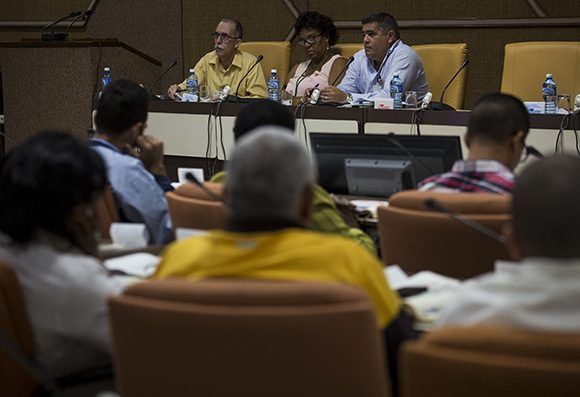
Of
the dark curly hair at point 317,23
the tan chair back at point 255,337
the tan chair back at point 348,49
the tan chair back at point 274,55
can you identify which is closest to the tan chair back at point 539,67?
the tan chair back at point 348,49

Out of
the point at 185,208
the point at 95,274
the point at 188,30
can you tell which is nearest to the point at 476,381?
the point at 95,274

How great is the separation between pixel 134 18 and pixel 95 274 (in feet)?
22.9

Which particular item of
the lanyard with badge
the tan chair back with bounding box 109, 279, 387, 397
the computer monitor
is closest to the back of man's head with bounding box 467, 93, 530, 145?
the computer monitor

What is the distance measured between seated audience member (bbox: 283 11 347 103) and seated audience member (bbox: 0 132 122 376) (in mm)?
4794

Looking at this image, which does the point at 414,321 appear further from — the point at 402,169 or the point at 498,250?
the point at 402,169

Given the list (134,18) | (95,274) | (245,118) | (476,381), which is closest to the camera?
(476,381)

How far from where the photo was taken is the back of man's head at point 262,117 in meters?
3.35

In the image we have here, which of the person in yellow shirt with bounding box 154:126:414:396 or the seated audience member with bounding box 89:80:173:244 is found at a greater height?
the person in yellow shirt with bounding box 154:126:414:396

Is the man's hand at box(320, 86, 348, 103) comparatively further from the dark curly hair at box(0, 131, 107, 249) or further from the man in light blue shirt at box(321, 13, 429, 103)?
the dark curly hair at box(0, 131, 107, 249)

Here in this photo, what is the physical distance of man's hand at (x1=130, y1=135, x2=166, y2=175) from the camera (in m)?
4.09

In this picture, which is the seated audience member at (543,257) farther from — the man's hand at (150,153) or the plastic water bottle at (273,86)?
the plastic water bottle at (273,86)

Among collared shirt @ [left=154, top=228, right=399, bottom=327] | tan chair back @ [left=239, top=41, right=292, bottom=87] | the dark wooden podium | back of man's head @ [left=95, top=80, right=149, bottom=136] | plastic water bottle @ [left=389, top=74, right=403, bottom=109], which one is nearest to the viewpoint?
collared shirt @ [left=154, top=228, right=399, bottom=327]

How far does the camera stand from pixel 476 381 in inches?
54.4

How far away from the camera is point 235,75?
7266 millimetres
